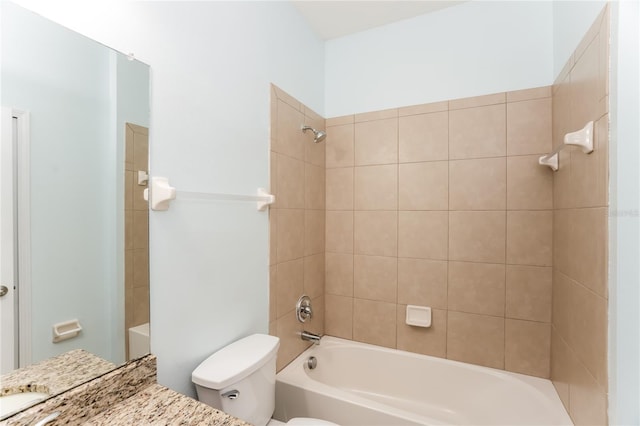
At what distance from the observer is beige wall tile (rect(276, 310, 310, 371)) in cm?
173

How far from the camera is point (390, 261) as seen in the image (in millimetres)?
2066

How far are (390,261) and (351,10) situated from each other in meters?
1.63

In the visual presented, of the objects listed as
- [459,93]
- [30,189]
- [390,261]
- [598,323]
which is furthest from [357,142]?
[30,189]

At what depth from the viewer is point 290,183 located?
71.6 inches

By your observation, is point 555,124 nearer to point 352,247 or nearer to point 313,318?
point 352,247

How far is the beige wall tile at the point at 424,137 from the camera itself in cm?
192

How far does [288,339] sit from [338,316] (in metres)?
0.53

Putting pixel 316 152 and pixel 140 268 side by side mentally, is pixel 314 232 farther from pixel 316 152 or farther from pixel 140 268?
pixel 140 268

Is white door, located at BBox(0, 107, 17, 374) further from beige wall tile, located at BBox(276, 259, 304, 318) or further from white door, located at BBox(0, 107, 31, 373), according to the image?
beige wall tile, located at BBox(276, 259, 304, 318)

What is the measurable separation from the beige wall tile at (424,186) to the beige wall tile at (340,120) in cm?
50

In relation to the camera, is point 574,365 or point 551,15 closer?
point 574,365

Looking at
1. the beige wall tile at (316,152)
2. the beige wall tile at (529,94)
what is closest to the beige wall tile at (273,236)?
the beige wall tile at (316,152)

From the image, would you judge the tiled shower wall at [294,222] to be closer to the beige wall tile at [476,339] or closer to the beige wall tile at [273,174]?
the beige wall tile at [273,174]

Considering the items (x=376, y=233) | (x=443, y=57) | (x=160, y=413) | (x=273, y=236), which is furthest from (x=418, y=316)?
(x=443, y=57)
